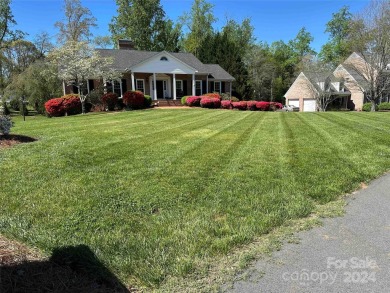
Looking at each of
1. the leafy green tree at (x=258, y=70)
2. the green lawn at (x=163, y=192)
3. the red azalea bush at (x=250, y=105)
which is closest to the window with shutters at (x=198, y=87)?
the red azalea bush at (x=250, y=105)

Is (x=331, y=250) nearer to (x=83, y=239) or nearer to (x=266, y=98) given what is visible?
(x=83, y=239)

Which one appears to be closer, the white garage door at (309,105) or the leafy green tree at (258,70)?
the white garage door at (309,105)

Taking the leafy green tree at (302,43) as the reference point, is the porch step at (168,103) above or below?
below

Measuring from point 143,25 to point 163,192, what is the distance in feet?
155

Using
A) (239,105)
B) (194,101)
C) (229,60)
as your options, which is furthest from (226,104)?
(229,60)

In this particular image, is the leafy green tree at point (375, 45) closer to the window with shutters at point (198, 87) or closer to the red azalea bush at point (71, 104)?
the window with shutters at point (198, 87)

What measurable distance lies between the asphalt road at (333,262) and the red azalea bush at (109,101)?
2122 cm

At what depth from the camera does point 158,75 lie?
1143 inches

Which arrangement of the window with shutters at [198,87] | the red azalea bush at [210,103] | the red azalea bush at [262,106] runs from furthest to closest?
1. the window with shutters at [198,87]
2. the red azalea bush at [262,106]
3. the red azalea bush at [210,103]

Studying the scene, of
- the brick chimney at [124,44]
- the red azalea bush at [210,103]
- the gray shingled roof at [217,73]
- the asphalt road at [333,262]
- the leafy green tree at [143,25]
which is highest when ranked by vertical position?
the leafy green tree at [143,25]

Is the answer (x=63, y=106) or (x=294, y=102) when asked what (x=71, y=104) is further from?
(x=294, y=102)

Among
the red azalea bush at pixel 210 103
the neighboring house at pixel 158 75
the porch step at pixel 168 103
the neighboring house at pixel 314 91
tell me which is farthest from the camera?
the neighboring house at pixel 314 91

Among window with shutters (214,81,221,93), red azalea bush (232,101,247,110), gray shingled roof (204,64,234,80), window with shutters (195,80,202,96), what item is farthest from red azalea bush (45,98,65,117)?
window with shutters (214,81,221,93)

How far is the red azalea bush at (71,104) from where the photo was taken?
21.2 m
